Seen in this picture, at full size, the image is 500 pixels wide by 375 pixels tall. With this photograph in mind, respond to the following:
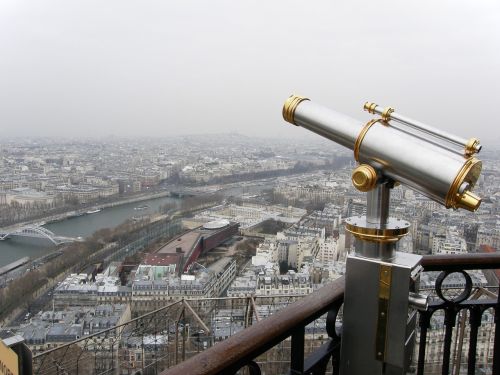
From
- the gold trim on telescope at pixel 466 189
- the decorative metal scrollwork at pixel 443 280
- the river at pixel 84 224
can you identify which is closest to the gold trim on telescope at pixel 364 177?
the gold trim on telescope at pixel 466 189

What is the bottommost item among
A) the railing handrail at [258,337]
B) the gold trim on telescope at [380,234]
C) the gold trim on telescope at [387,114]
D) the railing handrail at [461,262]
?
the railing handrail at [258,337]

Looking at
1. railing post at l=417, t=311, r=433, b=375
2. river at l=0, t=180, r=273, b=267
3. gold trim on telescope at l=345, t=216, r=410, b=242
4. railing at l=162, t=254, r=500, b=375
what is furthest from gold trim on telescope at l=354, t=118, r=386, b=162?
river at l=0, t=180, r=273, b=267

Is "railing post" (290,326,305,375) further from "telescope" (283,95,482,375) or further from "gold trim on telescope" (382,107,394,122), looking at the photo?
"gold trim on telescope" (382,107,394,122)

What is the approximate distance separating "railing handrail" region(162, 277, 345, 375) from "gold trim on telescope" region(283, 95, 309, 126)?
312mm

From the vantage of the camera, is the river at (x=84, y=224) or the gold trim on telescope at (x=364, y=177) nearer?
the gold trim on telescope at (x=364, y=177)

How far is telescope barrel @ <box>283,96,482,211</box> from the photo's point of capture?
0.61m

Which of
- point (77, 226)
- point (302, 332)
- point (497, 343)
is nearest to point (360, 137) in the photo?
point (302, 332)

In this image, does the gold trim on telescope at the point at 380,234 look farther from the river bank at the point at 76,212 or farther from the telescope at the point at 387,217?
the river bank at the point at 76,212

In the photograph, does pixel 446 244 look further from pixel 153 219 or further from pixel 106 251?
pixel 153 219

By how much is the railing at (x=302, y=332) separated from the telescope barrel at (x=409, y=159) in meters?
0.21

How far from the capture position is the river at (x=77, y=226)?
12.2 meters

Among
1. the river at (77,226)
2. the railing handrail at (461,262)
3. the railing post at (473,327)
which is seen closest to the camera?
the railing handrail at (461,262)

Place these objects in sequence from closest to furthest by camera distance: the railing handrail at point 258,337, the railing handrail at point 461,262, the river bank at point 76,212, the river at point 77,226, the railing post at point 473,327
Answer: the railing handrail at point 258,337
the railing handrail at point 461,262
the railing post at point 473,327
the river at point 77,226
the river bank at point 76,212

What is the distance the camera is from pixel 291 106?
784mm
